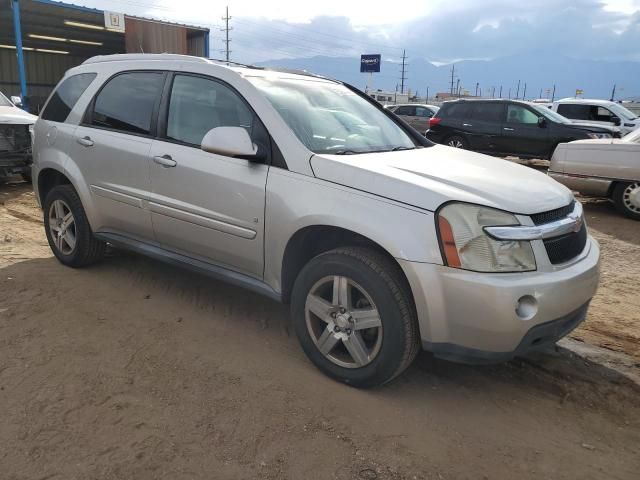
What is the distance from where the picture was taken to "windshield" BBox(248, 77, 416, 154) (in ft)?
10.9

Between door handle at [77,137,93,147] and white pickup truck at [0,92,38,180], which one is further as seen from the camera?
white pickup truck at [0,92,38,180]

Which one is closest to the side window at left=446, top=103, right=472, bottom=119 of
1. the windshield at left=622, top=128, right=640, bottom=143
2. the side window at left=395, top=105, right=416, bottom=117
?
the windshield at left=622, top=128, right=640, bottom=143

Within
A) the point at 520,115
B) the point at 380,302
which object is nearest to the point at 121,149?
the point at 380,302

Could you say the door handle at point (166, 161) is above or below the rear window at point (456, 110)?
→ below

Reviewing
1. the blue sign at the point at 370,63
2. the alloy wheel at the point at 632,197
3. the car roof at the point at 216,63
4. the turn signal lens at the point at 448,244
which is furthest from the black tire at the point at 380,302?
the blue sign at the point at 370,63

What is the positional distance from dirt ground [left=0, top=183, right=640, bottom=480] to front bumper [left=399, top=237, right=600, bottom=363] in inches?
17.5

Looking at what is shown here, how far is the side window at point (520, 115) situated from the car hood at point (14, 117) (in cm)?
1038

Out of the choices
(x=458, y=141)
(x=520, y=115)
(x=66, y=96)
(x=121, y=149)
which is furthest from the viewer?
(x=458, y=141)

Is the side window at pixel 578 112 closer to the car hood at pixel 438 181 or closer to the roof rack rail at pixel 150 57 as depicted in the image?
the car hood at pixel 438 181

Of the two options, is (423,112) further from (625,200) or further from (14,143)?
(14,143)

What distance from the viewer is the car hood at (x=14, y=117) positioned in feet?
27.5

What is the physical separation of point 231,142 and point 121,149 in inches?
53.2

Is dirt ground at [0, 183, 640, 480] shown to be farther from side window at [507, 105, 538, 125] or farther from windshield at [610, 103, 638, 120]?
windshield at [610, 103, 638, 120]

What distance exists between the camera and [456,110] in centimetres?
1380
